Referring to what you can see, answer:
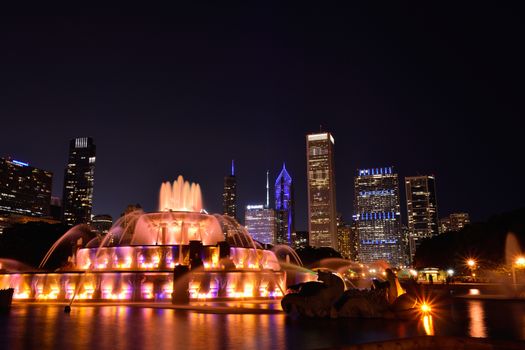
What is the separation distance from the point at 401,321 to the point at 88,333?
11648 mm

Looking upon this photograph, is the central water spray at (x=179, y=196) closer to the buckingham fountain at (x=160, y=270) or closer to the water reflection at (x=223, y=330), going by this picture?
the buckingham fountain at (x=160, y=270)

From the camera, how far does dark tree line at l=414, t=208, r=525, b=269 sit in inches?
2427

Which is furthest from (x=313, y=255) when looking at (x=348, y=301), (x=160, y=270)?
(x=348, y=301)

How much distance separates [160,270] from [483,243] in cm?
5173

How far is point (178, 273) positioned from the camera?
97.2 feet

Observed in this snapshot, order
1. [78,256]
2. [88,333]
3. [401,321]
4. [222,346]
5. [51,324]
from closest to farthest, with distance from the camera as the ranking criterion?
[222,346] < [88,333] < [51,324] < [401,321] < [78,256]

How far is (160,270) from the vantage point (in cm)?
3225

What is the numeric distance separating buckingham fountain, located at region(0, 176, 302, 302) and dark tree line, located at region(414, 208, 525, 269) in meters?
34.2

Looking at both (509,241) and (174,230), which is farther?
(509,241)

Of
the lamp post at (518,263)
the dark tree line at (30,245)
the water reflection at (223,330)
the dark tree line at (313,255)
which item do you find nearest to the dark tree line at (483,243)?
the lamp post at (518,263)

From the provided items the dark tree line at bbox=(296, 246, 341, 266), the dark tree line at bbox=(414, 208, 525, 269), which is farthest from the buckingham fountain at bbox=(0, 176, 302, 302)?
the dark tree line at bbox=(296, 246, 341, 266)

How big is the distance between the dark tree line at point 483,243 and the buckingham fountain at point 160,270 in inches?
1346

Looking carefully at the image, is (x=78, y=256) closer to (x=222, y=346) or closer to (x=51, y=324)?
(x=51, y=324)

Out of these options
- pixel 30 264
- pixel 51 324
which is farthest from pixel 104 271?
pixel 30 264
